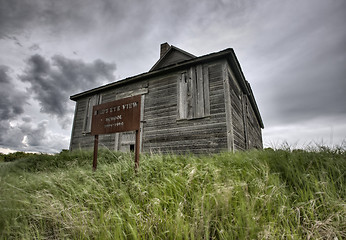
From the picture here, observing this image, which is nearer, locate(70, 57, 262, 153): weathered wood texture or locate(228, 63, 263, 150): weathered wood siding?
locate(70, 57, 262, 153): weathered wood texture

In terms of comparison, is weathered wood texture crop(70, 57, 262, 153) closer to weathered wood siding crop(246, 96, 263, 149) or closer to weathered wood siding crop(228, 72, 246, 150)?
weathered wood siding crop(228, 72, 246, 150)

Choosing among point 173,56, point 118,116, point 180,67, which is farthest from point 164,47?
point 118,116

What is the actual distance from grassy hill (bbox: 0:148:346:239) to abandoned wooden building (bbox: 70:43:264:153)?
3204 millimetres

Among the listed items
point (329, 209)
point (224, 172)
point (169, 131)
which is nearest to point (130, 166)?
point (224, 172)

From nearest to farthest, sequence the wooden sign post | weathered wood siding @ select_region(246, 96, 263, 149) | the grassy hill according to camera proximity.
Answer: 1. the grassy hill
2. the wooden sign post
3. weathered wood siding @ select_region(246, 96, 263, 149)

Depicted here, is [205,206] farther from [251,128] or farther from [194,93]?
[251,128]

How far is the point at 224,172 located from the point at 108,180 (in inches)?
86.5

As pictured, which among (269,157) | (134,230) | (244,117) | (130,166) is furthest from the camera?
(244,117)

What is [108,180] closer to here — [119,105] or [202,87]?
[119,105]

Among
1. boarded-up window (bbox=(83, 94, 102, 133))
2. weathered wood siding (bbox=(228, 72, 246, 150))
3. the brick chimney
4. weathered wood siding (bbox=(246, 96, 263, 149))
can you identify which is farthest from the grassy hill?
the brick chimney

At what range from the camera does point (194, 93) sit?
7.45m

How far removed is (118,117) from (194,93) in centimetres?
390

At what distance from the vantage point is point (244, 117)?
31.9ft

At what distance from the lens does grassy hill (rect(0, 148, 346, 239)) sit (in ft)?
5.75
